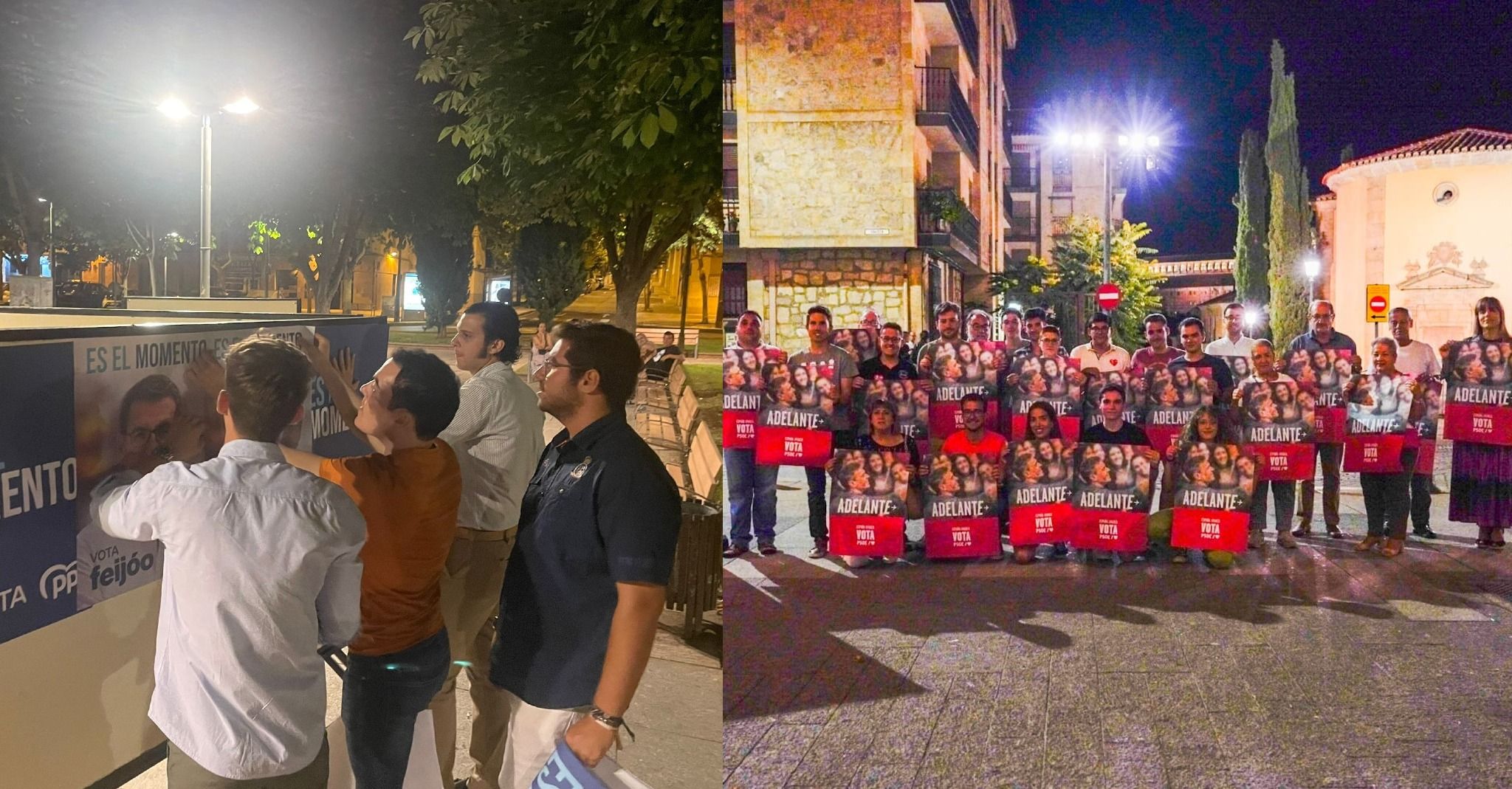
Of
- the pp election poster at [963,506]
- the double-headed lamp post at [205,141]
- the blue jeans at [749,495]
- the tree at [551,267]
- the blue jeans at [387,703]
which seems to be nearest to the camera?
the blue jeans at [387,703]

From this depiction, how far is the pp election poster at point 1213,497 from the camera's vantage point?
5.41 metres

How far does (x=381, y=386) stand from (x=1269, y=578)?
4570 mm

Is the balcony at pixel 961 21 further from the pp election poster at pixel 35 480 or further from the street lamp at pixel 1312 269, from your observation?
the pp election poster at pixel 35 480

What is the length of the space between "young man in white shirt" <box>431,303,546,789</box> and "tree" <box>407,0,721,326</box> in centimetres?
33

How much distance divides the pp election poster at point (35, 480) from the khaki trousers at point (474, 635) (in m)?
0.57

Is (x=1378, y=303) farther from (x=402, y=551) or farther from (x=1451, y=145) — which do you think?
(x=402, y=551)

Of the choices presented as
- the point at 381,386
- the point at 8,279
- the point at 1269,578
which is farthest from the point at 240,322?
the point at 1269,578

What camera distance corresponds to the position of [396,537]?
6.34ft

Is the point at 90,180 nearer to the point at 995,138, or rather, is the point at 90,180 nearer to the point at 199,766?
the point at 199,766

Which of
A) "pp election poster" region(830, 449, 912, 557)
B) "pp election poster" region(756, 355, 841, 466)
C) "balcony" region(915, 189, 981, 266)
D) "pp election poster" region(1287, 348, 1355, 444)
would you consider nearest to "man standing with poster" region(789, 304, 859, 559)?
"pp election poster" region(756, 355, 841, 466)

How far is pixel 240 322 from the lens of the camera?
2062mm

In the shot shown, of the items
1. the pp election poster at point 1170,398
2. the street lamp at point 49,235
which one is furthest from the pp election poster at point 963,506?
the street lamp at point 49,235

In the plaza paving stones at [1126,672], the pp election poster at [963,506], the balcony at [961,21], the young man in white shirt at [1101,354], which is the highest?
the balcony at [961,21]

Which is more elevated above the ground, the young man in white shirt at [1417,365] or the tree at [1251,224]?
the tree at [1251,224]
